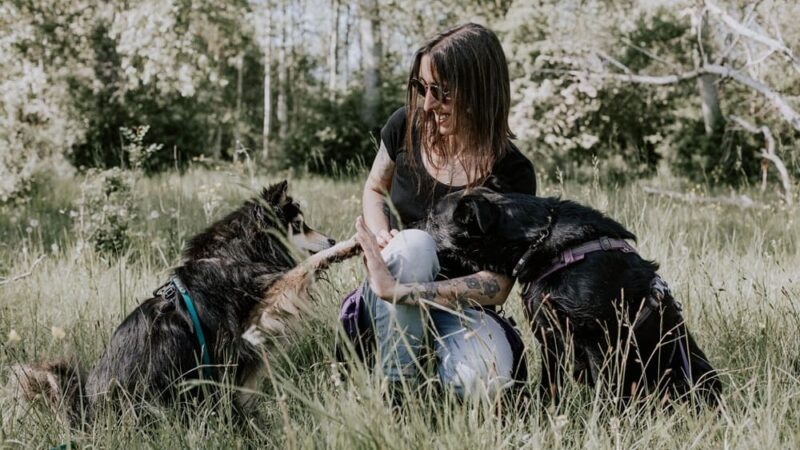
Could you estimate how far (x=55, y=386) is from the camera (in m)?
2.44

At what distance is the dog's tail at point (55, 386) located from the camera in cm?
238

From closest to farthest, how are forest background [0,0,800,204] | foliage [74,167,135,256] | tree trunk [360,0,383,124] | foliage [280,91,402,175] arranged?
foliage [74,167,135,256] < forest background [0,0,800,204] < tree trunk [360,0,383,124] < foliage [280,91,402,175]

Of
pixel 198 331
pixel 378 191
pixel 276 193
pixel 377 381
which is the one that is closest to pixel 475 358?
pixel 377 381

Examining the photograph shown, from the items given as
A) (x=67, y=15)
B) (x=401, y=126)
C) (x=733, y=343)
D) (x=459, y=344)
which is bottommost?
(x=733, y=343)

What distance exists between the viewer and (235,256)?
302 cm

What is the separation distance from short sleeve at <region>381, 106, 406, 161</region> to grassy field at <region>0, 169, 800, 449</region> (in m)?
0.77

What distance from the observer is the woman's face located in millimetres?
2844

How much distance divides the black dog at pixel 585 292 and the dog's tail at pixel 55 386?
1.65m

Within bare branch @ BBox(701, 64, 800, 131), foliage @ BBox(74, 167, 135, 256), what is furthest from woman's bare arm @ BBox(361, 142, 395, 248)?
bare branch @ BBox(701, 64, 800, 131)

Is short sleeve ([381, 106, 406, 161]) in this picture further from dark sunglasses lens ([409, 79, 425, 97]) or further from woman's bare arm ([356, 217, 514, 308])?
woman's bare arm ([356, 217, 514, 308])

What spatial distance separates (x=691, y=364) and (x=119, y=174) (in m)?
4.29

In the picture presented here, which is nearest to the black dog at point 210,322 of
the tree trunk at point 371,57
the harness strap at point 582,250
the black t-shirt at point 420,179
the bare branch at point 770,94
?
the black t-shirt at point 420,179

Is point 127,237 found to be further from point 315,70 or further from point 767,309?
point 315,70

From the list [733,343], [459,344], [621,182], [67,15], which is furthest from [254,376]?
[621,182]
